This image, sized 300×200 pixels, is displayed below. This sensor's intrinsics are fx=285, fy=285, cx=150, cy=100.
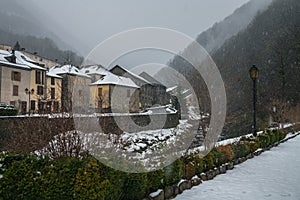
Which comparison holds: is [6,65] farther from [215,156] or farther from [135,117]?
[215,156]

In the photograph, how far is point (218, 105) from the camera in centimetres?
1045

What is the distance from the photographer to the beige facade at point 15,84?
26734 mm

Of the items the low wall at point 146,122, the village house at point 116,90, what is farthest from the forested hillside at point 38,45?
the low wall at point 146,122

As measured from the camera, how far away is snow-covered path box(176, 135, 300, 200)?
522 centimetres

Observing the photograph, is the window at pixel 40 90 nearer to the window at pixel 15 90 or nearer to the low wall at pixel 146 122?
the window at pixel 15 90

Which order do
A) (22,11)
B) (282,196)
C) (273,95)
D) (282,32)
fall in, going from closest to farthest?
(282,196)
(273,95)
(282,32)
(22,11)

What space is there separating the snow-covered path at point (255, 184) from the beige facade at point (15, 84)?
75.5 feet

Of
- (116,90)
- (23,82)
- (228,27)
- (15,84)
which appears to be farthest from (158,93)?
(228,27)

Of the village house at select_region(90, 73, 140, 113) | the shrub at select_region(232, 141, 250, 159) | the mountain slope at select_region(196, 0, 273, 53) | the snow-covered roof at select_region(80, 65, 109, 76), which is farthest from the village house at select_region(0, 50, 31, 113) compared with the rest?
the mountain slope at select_region(196, 0, 273, 53)

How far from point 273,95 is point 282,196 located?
3573 centimetres

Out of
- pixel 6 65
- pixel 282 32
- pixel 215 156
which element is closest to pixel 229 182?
pixel 215 156

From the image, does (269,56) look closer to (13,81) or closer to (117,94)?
(117,94)

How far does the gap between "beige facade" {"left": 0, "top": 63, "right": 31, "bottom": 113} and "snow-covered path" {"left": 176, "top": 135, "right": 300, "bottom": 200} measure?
75.5 feet

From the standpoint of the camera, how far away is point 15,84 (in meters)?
27.9
